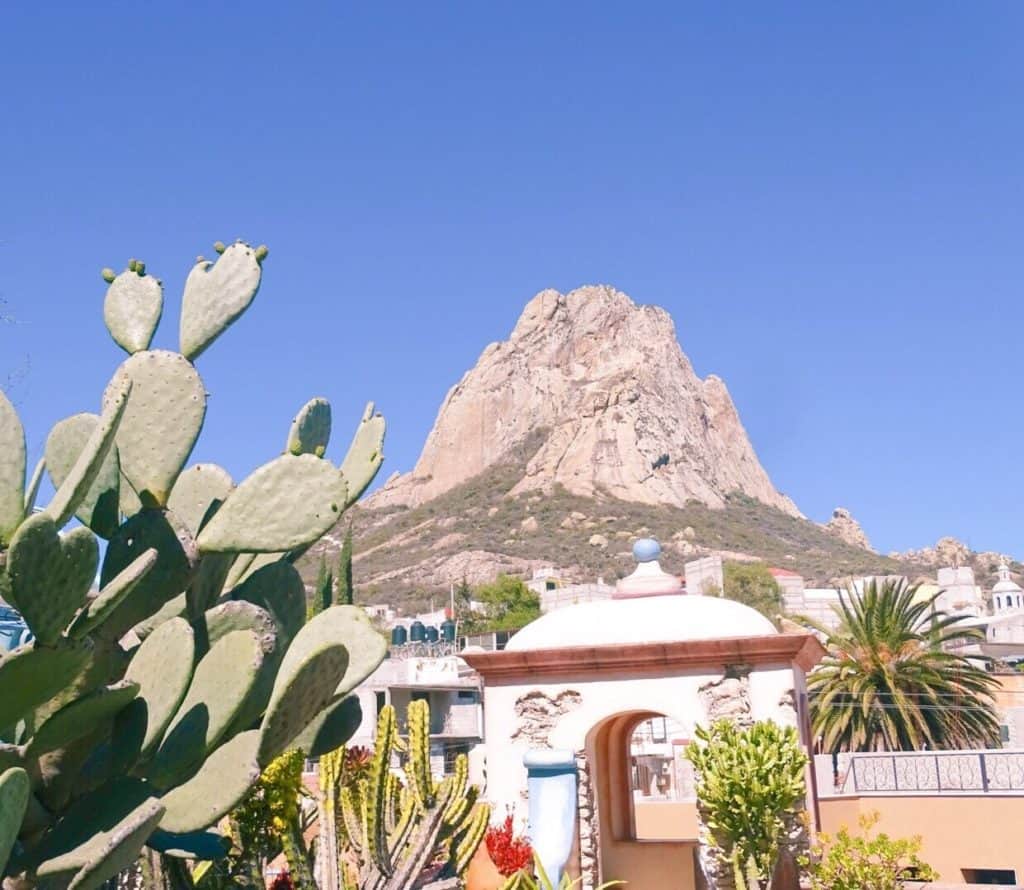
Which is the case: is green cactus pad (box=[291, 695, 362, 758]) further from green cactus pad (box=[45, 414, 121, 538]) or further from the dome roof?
the dome roof

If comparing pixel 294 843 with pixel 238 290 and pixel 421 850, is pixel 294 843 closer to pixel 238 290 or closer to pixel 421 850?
pixel 421 850

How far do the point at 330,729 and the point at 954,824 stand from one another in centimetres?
1200

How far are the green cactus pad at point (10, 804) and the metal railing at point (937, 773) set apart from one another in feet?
46.4

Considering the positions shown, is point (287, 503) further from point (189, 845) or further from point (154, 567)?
point (189, 845)

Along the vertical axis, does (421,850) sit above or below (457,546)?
below

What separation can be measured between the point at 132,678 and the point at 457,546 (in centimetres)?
8900

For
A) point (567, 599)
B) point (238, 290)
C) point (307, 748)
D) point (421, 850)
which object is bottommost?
point (421, 850)

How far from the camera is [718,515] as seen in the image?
348ft

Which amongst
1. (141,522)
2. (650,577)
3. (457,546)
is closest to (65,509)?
(141,522)

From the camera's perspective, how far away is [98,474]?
4.39 m

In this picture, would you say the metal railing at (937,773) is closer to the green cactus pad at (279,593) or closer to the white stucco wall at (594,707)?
the white stucco wall at (594,707)

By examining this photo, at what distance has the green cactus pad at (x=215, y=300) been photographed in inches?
191

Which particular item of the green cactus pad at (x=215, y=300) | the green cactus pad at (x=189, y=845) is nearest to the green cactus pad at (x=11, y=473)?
the green cactus pad at (x=215, y=300)

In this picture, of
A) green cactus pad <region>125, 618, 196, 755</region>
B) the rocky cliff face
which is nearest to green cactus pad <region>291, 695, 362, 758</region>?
green cactus pad <region>125, 618, 196, 755</region>
